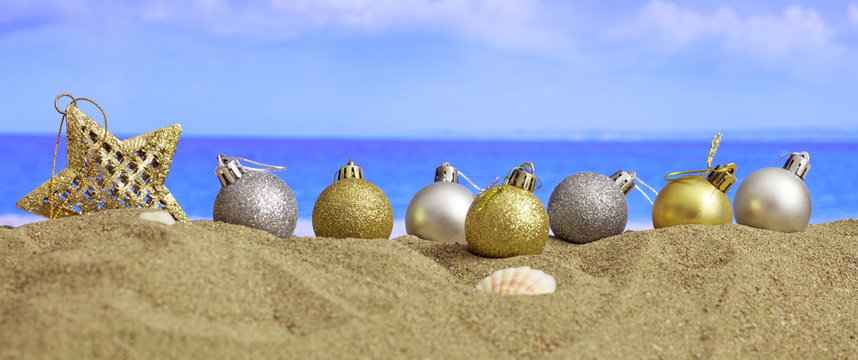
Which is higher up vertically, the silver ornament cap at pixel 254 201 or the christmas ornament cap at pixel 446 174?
the christmas ornament cap at pixel 446 174

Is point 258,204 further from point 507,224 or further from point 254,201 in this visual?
point 507,224

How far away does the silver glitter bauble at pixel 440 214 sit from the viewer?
4539 mm

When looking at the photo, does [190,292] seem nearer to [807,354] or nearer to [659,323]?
[659,323]

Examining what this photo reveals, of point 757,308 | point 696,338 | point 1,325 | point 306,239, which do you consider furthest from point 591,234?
point 1,325

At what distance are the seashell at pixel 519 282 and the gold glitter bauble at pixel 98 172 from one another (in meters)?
2.31

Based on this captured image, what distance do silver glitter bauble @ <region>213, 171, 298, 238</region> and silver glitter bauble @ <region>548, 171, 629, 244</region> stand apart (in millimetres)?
1816

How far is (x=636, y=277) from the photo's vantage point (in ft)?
11.5

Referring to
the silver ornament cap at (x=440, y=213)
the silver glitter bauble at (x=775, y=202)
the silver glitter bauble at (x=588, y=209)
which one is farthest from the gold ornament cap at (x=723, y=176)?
the silver ornament cap at (x=440, y=213)

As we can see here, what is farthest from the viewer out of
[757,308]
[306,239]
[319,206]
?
[319,206]

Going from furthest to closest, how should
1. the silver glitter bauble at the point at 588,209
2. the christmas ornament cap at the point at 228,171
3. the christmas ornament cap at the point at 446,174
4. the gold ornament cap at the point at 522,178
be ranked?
the christmas ornament cap at the point at 446,174
the silver glitter bauble at the point at 588,209
the christmas ornament cap at the point at 228,171
the gold ornament cap at the point at 522,178

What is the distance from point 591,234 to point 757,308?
1304 mm

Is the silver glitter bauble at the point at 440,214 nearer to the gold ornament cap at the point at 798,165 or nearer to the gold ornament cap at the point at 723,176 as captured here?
the gold ornament cap at the point at 723,176

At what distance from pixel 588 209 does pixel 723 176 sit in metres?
1.06

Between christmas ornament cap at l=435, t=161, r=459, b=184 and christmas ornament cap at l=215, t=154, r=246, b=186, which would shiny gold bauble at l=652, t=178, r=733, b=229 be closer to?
christmas ornament cap at l=435, t=161, r=459, b=184
